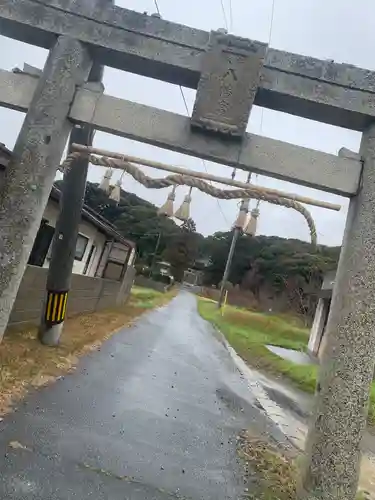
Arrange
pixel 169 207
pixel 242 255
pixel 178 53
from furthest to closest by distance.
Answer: pixel 242 255 < pixel 169 207 < pixel 178 53

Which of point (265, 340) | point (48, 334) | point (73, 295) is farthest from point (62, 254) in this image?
point (265, 340)

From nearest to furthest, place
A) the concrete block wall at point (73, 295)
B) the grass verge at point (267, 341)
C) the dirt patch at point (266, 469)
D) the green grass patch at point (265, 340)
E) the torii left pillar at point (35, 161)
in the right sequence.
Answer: the torii left pillar at point (35, 161)
the dirt patch at point (266, 469)
the concrete block wall at point (73, 295)
the grass verge at point (267, 341)
the green grass patch at point (265, 340)

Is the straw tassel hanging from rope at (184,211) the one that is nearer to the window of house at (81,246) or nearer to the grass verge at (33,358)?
the grass verge at (33,358)

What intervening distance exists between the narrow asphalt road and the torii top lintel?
4348 mm

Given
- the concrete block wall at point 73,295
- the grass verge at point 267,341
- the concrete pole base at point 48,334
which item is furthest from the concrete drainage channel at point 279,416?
the concrete block wall at point 73,295

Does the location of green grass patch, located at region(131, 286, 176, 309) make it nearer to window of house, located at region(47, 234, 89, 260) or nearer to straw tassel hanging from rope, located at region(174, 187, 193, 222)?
window of house, located at region(47, 234, 89, 260)

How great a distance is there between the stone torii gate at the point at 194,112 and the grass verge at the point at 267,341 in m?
9.44

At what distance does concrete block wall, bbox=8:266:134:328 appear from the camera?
Result: 35.9 ft

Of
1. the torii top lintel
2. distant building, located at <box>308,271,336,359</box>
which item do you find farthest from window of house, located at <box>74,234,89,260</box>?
the torii top lintel

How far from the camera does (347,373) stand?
4832mm

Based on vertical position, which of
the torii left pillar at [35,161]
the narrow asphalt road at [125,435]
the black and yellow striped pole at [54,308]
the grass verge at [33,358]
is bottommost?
the narrow asphalt road at [125,435]

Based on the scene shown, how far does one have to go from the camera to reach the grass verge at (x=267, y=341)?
52.4 ft

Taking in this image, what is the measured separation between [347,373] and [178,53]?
3844 millimetres

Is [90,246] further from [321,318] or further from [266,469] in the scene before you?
[266,469]
